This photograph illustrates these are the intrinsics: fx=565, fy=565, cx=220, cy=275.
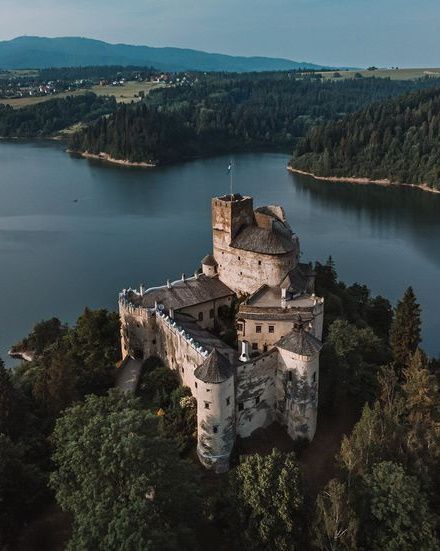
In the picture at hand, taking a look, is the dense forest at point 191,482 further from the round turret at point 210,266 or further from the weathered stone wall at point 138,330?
the round turret at point 210,266

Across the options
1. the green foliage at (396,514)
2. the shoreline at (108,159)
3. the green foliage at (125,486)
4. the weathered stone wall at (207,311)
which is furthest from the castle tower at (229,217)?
the shoreline at (108,159)

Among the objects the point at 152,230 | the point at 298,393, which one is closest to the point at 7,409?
the point at 298,393

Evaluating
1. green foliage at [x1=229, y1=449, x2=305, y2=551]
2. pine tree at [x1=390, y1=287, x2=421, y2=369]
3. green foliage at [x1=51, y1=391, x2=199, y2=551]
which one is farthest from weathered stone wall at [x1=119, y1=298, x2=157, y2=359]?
pine tree at [x1=390, y1=287, x2=421, y2=369]

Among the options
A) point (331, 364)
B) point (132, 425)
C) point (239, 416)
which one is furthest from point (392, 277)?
point (132, 425)

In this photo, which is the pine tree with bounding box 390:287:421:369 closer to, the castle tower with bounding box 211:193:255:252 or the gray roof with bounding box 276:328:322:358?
the gray roof with bounding box 276:328:322:358

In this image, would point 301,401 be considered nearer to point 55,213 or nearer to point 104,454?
point 104,454

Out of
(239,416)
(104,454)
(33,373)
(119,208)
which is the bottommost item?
(119,208)
